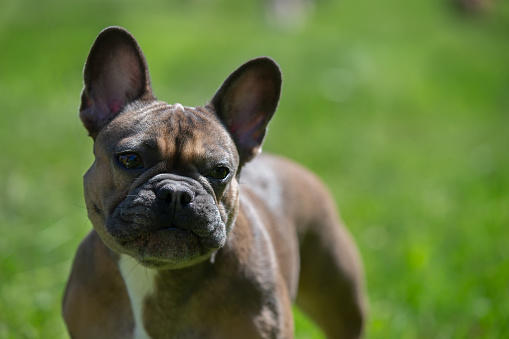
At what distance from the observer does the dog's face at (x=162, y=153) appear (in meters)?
3.02

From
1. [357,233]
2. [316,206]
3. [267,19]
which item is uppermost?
[316,206]

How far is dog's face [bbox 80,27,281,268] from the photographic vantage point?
3.02m

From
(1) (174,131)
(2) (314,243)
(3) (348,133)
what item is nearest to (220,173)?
(1) (174,131)

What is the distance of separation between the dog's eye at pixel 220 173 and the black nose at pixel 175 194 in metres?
0.28

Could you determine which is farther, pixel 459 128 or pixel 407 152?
pixel 459 128

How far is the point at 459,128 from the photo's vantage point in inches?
445

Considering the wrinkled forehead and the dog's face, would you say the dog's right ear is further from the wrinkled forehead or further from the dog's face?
the wrinkled forehead

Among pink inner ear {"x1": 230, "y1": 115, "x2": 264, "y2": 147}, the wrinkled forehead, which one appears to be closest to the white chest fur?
the wrinkled forehead

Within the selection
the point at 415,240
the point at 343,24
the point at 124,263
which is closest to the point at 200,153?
the point at 124,263

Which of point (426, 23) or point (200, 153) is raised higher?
point (200, 153)

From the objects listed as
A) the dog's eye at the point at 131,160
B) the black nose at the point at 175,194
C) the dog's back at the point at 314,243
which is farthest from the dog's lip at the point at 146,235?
the dog's back at the point at 314,243

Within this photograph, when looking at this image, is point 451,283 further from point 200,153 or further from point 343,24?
point 343,24

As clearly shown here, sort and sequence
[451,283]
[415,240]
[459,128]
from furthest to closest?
[459,128]
[415,240]
[451,283]

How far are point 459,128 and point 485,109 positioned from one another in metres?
1.48
